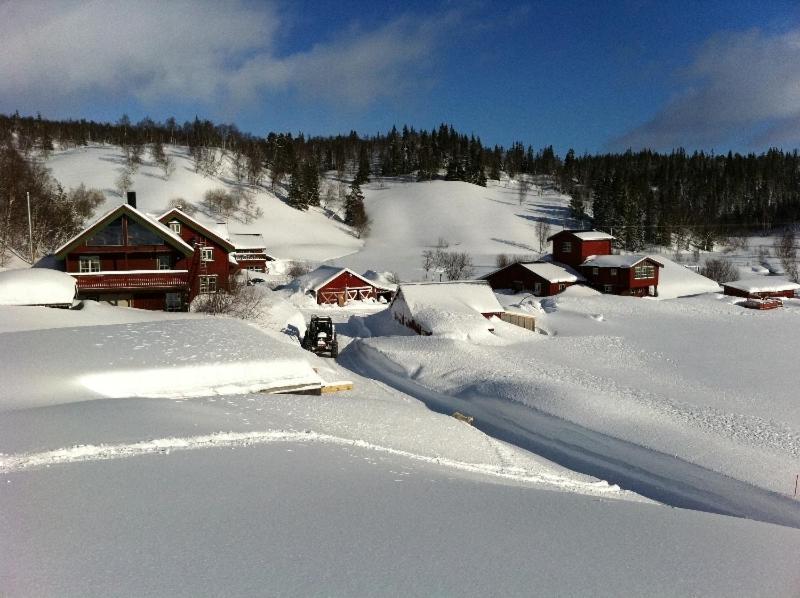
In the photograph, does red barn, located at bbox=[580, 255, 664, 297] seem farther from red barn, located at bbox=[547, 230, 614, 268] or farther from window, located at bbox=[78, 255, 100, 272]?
window, located at bbox=[78, 255, 100, 272]

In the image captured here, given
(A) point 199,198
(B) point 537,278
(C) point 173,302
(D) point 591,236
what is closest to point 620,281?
(D) point 591,236

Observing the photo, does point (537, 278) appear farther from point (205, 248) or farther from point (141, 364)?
point (141, 364)

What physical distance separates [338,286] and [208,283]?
12.7 meters

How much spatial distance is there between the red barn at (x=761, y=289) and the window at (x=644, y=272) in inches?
257

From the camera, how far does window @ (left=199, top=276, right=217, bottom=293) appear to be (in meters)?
34.8

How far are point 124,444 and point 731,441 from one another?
15.4 m

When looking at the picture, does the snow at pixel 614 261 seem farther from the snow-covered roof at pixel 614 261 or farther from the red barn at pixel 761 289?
the red barn at pixel 761 289

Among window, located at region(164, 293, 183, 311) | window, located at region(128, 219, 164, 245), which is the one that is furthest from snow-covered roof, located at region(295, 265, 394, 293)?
window, located at region(128, 219, 164, 245)

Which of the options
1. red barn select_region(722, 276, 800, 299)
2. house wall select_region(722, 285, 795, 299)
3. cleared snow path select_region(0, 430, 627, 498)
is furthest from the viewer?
house wall select_region(722, 285, 795, 299)

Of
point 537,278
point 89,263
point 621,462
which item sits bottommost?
point 621,462

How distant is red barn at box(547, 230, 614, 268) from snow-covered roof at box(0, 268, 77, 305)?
44.6 m

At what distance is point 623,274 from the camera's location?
166ft

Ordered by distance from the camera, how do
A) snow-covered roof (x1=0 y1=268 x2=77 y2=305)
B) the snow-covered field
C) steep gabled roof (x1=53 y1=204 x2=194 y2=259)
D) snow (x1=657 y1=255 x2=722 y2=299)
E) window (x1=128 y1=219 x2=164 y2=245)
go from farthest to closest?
snow (x1=657 y1=255 x2=722 y2=299)
window (x1=128 y1=219 x2=164 y2=245)
steep gabled roof (x1=53 y1=204 x2=194 y2=259)
snow-covered roof (x1=0 y1=268 x2=77 y2=305)
the snow-covered field

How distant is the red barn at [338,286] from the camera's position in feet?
146
